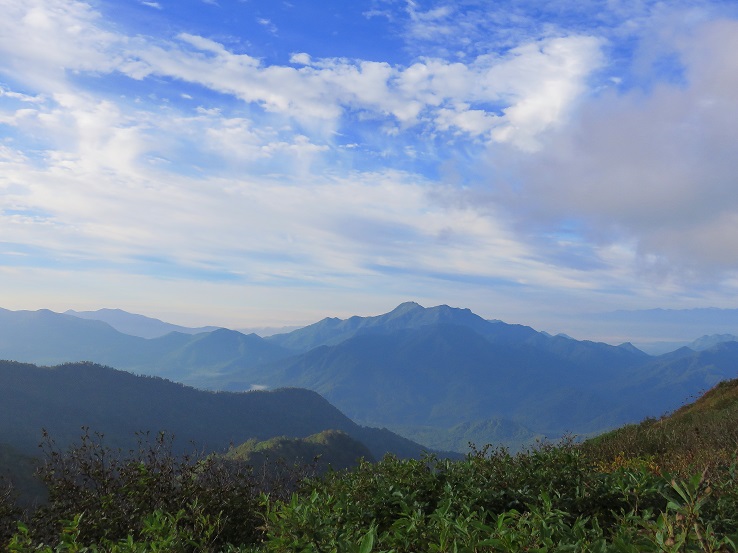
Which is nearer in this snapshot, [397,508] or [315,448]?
[397,508]

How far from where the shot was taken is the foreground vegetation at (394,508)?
3189mm

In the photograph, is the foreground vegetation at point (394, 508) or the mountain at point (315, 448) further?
the mountain at point (315, 448)

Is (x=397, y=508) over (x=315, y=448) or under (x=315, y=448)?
over

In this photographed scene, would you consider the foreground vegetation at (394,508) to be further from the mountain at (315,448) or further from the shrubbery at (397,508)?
the mountain at (315,448)

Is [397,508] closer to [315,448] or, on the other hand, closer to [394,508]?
[394,508]

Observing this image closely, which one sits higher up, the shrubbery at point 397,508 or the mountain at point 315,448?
the shrubbery at point 397,508

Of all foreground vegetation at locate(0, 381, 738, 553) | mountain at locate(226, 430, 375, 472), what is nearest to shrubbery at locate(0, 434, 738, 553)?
foreground vegetation at locate(0, 381, 738, 553)

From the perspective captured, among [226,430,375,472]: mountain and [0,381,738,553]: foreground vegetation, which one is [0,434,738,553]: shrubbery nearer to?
[0,381,738,553]: foreground vegetation

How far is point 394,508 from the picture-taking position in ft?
16.0

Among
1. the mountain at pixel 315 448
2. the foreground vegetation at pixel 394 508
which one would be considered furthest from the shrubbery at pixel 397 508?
the mountain at pixel 315 448

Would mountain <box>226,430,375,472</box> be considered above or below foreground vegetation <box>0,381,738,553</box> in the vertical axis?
below

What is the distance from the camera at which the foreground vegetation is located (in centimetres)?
319

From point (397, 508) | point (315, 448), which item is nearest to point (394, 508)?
point (397, 508)

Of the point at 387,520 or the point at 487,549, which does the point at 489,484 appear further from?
the point at 487,549
